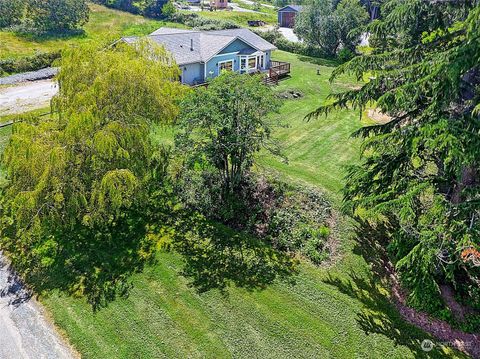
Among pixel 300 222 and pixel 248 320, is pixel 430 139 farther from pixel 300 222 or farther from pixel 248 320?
pixel 248 320

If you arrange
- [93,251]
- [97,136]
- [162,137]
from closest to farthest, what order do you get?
[97,136]
[93,251]
[162,137]

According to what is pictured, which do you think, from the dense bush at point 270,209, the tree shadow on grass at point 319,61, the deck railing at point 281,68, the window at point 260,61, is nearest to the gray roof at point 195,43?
the window at point 260,61

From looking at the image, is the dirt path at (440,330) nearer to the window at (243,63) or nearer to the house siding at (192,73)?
the house siding at (192,73)

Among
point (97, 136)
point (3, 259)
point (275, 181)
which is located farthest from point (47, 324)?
point (275, 181)

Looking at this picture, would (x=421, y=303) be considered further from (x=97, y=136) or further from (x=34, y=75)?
(x=34, y=75)

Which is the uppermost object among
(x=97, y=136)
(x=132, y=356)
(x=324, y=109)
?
(x=324, y=109)

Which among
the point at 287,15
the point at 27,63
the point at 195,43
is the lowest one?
the point at 27,63

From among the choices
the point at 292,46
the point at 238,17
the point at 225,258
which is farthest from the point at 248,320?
the point at 238,17
